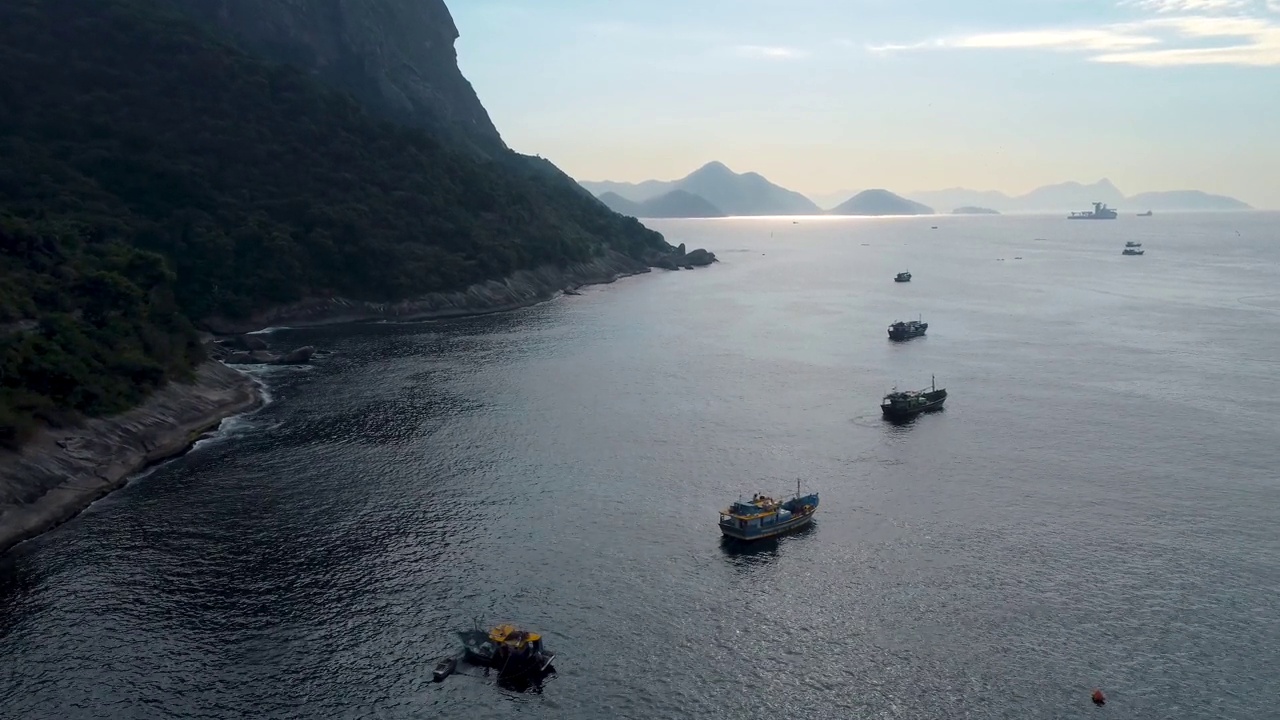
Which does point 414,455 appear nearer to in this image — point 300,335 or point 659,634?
point 659,634

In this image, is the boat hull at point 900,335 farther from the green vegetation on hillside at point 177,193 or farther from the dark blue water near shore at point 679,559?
the green vegetation on hillside at point 177,193

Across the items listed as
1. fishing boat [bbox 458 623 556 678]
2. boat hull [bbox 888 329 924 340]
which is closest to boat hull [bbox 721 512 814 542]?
fishing boat [bbox 458 623 556 678]

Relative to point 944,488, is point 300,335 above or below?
above

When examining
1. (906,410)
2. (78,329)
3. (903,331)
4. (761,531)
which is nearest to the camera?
(761,531)

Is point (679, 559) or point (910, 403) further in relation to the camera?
point (910, 403)

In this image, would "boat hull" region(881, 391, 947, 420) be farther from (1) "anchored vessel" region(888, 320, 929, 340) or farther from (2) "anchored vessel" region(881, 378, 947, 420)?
(1) "anchored vessel" region(888, 320, 929, 340)

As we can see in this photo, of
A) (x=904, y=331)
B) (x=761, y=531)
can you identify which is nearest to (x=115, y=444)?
(x=761, y=531)

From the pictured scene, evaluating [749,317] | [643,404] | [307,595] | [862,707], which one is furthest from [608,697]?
[749,317]

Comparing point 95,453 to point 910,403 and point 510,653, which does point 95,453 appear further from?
point 910,403
